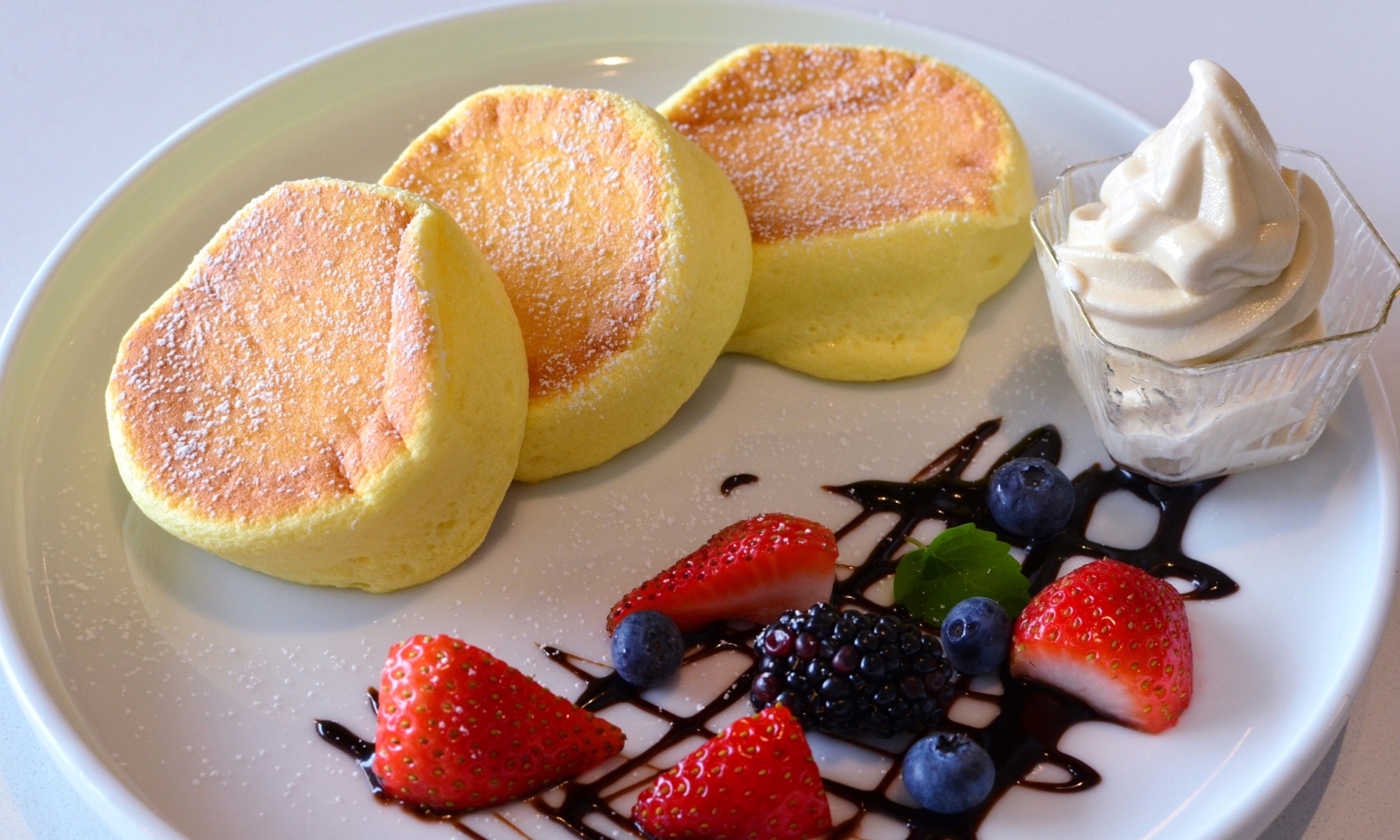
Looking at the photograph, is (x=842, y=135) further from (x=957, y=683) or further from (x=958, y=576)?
(x=957, y=683)

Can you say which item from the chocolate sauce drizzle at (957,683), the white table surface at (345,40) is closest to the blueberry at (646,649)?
the chocolate sauce drizzle at (957,683)

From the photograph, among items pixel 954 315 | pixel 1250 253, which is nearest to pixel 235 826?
pixel 954 315

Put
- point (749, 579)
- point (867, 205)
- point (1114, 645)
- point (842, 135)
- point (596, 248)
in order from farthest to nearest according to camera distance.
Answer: point (842, 135)
point (867, 205)
point (596, 248)
point (749, 579)
point (1114, 645)

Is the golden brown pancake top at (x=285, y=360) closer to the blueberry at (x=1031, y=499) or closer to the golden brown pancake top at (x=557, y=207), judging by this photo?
the golden brown pancake top at (x=557, y=207)

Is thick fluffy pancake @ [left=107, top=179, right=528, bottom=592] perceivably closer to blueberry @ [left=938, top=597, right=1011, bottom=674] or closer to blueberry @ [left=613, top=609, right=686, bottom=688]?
blueberry @ [left=613, top=609, right=686, bottom=688]

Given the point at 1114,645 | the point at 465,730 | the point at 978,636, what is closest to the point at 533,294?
the point at 465,730

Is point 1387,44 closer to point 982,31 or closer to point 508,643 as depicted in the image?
point 982,31
